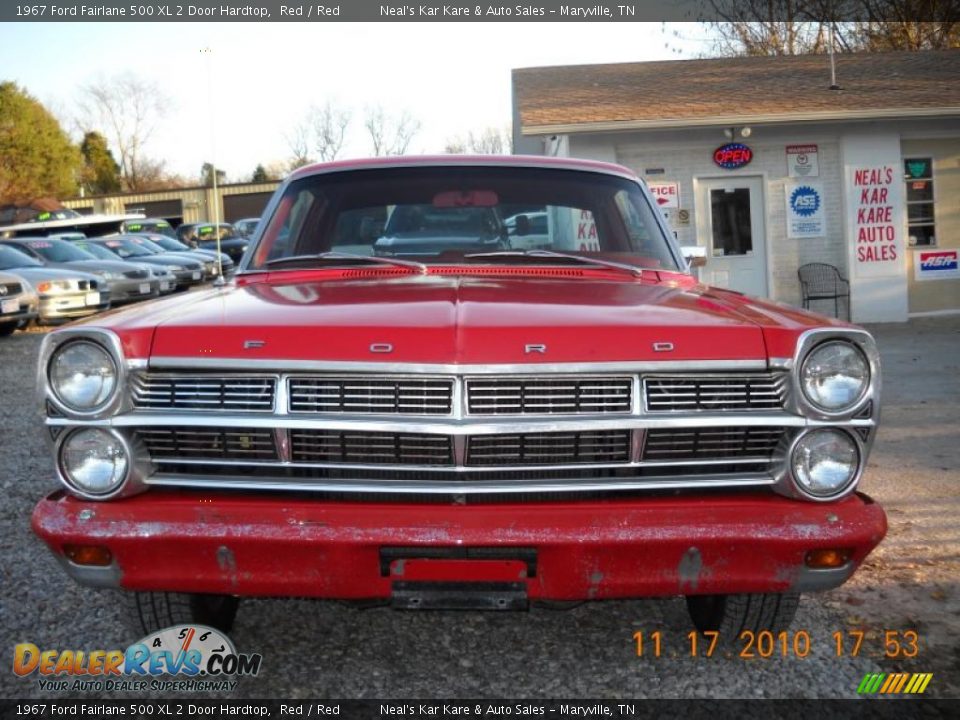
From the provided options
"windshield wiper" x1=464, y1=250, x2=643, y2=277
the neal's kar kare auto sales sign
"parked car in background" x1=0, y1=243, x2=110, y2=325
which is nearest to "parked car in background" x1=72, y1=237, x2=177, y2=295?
"parked car in background" x1=0, y1=243, x2=110, y2=325

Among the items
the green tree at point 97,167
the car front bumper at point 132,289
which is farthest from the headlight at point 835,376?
the green tree at point 97,167

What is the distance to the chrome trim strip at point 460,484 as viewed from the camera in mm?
2623

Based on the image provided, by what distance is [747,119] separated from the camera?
42.5ft

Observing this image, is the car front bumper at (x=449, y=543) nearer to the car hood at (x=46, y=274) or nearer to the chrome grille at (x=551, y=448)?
the chrome grille at (x=551, y=448)

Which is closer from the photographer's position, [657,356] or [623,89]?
[657,356]

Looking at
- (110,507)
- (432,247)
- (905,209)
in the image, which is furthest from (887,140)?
(110,507)

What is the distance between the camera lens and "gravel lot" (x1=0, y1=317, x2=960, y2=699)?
3.17 m

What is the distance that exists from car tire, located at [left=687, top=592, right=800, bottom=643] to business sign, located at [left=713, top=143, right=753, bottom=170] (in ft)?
35.9

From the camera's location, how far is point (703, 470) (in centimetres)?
271

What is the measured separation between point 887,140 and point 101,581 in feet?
43.2

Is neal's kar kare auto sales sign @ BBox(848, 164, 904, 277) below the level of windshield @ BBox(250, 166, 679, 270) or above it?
above

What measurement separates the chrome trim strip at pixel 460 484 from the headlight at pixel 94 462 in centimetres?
10

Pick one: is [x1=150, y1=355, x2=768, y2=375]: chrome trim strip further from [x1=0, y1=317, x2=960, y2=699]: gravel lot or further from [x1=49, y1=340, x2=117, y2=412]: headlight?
[x1=0, y1=317, x2=960, y2=699]: gravel lot

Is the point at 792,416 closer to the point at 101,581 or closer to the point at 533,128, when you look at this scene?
the point at 101,581
